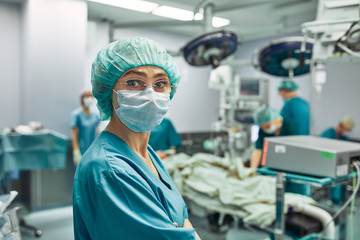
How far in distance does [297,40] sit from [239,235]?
1690 mm

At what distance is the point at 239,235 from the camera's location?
2.55 m

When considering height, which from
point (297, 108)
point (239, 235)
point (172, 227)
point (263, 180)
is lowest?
point (239, 235)

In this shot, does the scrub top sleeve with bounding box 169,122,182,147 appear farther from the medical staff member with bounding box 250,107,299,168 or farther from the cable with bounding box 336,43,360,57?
the cable with bounding box 336,43,360,57

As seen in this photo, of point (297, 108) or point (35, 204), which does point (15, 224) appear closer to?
point (35, 204)

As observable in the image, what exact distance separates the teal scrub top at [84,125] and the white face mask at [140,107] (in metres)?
2.28

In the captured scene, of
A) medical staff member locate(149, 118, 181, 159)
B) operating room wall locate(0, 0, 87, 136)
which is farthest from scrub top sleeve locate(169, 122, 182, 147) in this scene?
operating room wall locate(0, 0, 87, 136)

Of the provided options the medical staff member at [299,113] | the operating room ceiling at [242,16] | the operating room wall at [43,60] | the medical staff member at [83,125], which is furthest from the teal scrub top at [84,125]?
the medical staff member at [299,113]

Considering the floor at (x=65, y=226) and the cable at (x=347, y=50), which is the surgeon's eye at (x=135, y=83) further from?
the floor at (x=65, y=226)

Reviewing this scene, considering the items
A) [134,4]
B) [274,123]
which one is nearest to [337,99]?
[274,123]

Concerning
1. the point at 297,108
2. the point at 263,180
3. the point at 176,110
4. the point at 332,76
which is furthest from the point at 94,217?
the point at 176,110

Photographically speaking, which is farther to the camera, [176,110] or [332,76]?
[176,110]

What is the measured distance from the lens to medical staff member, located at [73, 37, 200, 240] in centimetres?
70

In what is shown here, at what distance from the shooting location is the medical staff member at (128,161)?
702 millimetres

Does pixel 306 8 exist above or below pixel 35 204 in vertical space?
above
